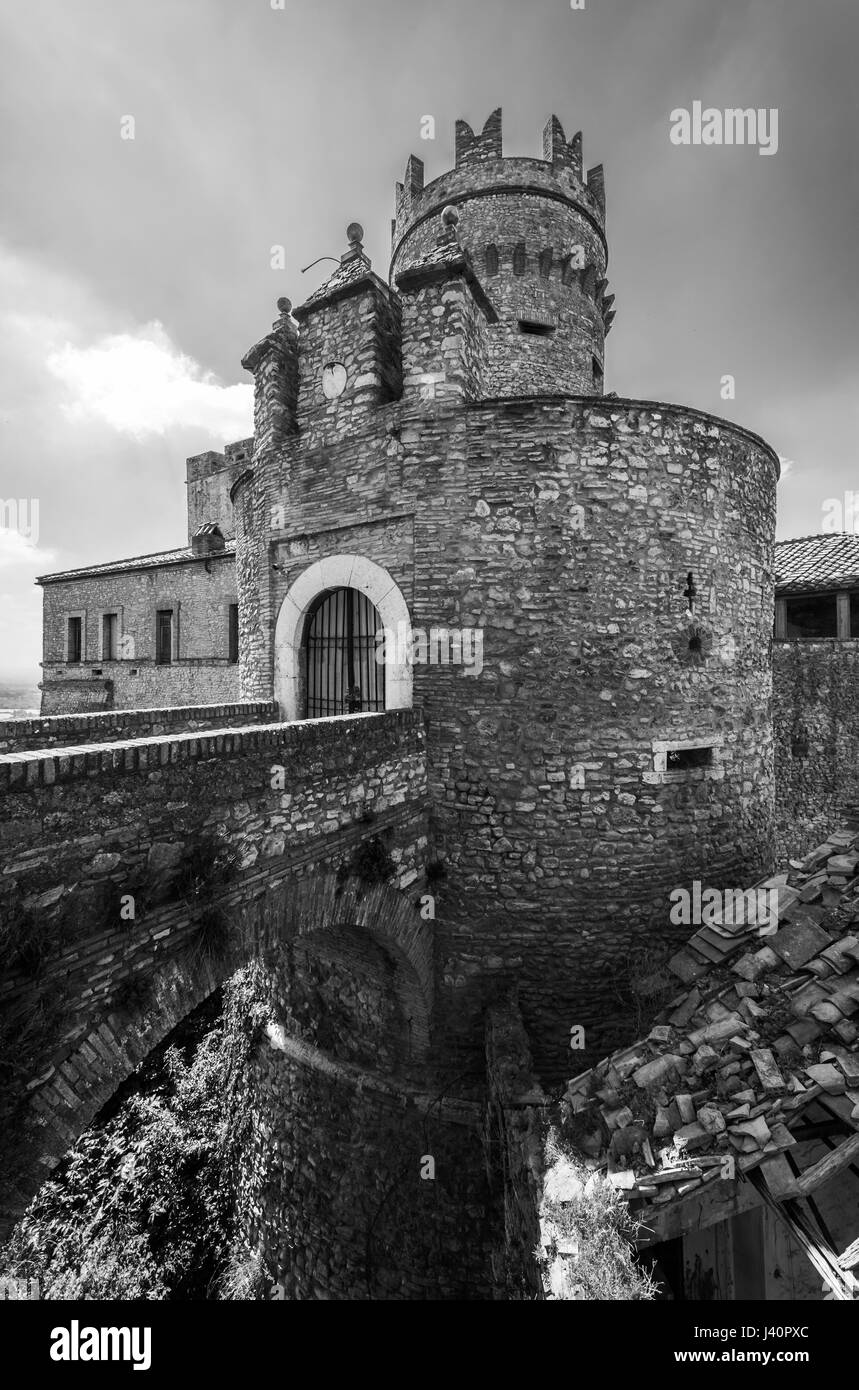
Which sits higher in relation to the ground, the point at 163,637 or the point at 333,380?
the point at 333,380

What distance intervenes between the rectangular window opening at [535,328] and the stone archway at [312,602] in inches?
238

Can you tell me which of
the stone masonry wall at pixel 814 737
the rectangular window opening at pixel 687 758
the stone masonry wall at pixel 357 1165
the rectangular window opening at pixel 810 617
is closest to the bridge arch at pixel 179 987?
the stone masonry wall at pixel 357 1165

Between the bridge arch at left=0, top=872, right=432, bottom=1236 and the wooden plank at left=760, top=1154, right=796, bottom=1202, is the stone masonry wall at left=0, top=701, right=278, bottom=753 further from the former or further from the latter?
the wooden plank at left=760, top=1154, right=796, bottom=1202

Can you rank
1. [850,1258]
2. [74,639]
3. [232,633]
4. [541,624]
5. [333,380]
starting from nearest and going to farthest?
[850,1258], [541,624], [333,380], [232,633], [74,639]

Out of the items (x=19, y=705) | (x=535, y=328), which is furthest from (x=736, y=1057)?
(x=19, y=705)

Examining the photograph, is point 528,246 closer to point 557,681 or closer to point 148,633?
point 557,681

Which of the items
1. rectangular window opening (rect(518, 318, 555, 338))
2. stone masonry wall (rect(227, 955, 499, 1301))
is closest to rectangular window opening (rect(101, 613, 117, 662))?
stone masonry wall (rect(227, 955, 499, 1301))

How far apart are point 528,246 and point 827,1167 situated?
12069mm

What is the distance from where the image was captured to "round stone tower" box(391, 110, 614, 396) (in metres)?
9.51

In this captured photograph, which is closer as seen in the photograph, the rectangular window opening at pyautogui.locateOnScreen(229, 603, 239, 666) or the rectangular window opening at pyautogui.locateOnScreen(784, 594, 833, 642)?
the rectangular window opening at pyautogui.locateOnScreen(784, 594, 833, 642)

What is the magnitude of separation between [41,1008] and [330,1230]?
5954 mm

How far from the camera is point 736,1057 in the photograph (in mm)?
4438

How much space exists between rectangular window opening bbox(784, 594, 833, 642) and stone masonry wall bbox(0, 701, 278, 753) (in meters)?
10.9

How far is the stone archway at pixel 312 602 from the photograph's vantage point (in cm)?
621
